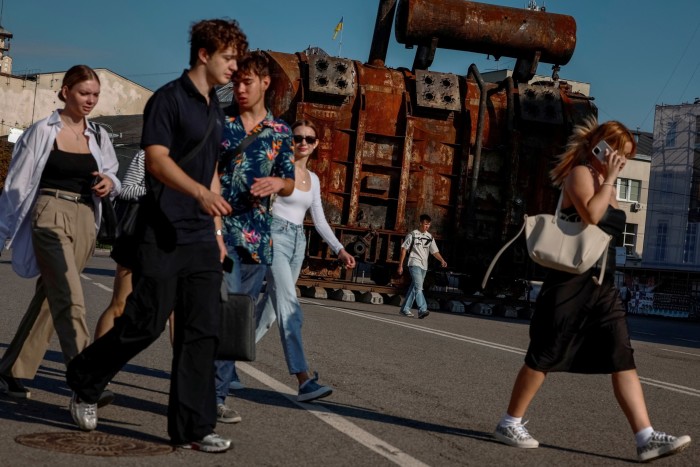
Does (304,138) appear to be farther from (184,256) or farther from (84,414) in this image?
(84,414)

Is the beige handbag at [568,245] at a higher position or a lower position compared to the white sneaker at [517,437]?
higher

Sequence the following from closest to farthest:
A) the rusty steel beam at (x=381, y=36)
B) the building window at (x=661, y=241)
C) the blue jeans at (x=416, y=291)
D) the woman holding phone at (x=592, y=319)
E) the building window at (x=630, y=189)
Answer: the woman holding phone at (x=592, y=319), the blue jeans at (x=416, y=291), the rusty steel beam at (x=381, y=36), the building window at (x=661, y=241), the building window at (x=630, y=189)

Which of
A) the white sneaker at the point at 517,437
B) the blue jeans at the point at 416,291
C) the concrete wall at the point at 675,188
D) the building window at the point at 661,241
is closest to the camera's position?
the white sneaker at the point at 517,437

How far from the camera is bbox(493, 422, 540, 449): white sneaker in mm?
6605

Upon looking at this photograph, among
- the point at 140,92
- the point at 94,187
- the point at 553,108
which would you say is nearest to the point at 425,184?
the point at 553,108

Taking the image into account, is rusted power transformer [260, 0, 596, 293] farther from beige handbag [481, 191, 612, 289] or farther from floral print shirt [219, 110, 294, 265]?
beige handbag [481, 191, 612, 289]

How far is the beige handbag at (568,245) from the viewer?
636 centimetres

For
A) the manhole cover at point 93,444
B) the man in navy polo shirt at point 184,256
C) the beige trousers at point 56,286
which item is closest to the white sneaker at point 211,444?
the man in navy polo shirt at point 184,256

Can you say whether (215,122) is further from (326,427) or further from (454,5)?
(454,5)

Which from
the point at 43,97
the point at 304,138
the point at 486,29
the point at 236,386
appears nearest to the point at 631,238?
the point at 43,97

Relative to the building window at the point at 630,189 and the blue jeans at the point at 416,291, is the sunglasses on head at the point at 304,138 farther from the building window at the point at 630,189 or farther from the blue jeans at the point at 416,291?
the building window at the point at 630,189

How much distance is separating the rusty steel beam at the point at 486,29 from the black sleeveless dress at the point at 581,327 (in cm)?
1836

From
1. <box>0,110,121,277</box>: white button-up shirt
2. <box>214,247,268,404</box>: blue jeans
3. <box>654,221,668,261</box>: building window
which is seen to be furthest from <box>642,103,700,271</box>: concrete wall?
<box>0,110,121,277</box>: white button-up shirt

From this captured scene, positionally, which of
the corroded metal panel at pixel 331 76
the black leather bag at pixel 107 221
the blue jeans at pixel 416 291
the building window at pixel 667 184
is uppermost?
the building window at pixel 667 184
